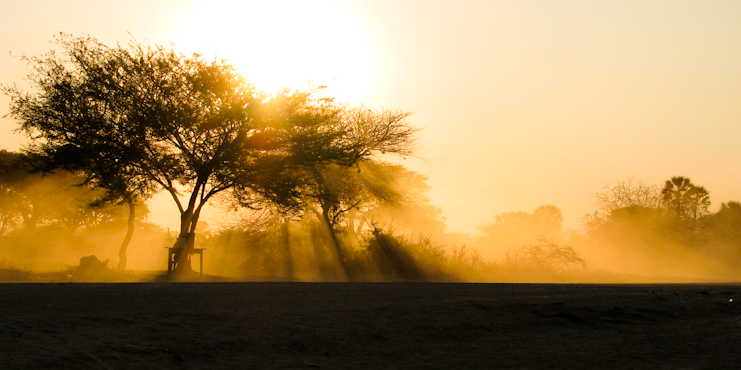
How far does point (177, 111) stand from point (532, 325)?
17.3 metres

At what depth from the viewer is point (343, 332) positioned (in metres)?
8.52

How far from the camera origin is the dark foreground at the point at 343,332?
6.65 metres

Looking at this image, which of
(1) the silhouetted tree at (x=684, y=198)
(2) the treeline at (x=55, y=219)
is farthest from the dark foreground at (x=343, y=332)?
(1) the silhouetted tree at (x=684, y=198)

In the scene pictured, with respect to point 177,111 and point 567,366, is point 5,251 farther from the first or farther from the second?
point 567,366

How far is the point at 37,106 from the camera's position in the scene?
23.0 m

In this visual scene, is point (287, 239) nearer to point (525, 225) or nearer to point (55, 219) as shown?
point (55, 219)

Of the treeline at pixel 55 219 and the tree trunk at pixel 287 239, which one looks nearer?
the tree trunk at pixel 287 239

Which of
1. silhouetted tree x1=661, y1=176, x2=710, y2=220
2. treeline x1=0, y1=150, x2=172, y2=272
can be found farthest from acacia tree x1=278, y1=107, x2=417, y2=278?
silhouetted tree x1=661, y1=176, x2=710, y2=220

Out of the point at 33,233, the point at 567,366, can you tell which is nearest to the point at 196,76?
the point at 567,366

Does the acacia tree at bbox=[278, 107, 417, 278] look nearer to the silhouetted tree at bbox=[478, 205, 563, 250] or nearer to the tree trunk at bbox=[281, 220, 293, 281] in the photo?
the tree trunk at bbox=[281, 220, 293, 281]

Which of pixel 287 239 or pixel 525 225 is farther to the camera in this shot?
pixel 525 225

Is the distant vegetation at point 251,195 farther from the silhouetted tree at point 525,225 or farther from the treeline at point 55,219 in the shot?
the silhouetted tree at point 525,225

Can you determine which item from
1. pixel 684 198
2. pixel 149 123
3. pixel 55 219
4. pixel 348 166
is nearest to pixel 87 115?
pixel 149 123

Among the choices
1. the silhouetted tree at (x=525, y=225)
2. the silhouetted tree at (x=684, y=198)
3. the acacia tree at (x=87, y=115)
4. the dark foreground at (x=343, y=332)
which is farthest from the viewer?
the silhouetted tree at (x=525, y=225)
